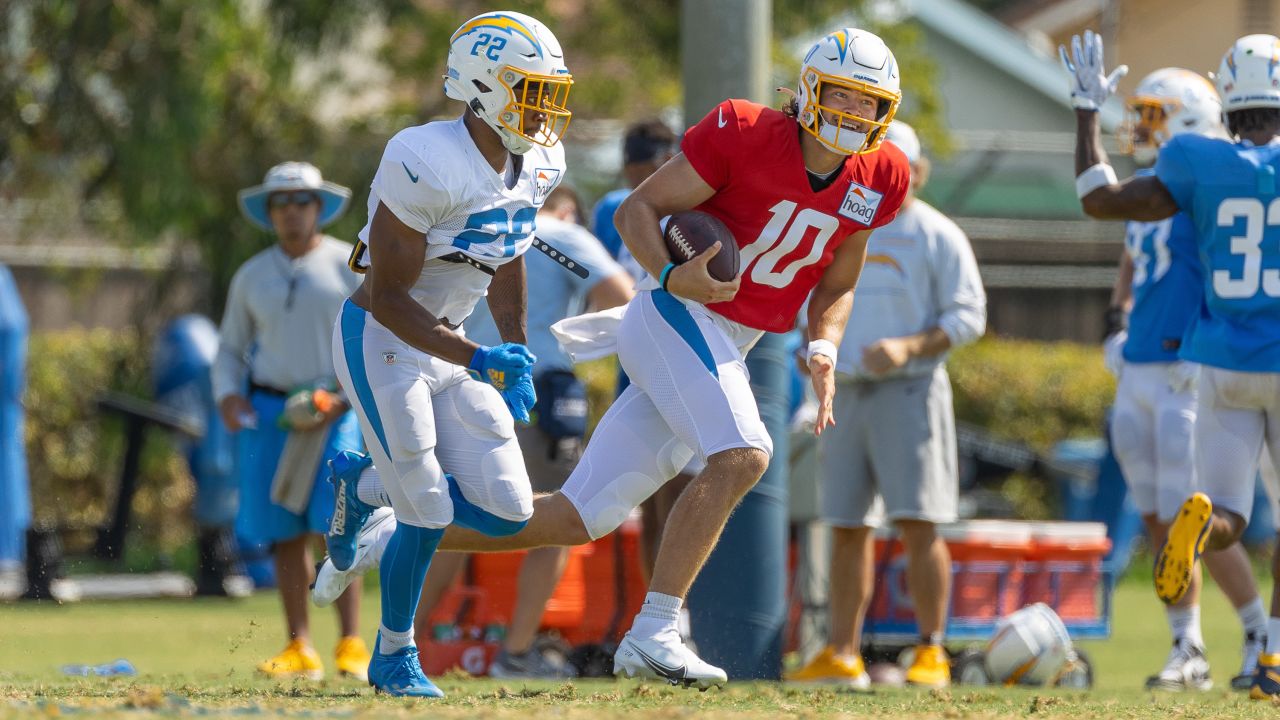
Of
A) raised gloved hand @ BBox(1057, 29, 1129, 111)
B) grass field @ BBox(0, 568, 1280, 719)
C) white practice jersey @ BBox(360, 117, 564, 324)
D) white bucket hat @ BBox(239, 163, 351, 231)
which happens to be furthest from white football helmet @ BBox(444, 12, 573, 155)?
white bucket hat @ BBox(239, 163, 351, 231)

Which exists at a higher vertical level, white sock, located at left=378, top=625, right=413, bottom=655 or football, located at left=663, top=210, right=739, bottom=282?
football, located at left=663, top=210, right=739, bottom=282

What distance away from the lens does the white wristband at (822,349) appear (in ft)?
21.8

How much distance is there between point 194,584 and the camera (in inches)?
557

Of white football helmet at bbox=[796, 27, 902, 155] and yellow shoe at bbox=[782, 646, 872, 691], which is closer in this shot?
white football helmet at bbox=[796, 27, 902, 155]

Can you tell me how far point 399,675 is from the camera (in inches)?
256

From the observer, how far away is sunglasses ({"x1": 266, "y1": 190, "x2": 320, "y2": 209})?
9.15 m

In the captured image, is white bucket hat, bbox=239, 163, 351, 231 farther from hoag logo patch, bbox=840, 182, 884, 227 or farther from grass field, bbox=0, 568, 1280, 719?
hoag logo patch, bbox=840, 182, 884, 227

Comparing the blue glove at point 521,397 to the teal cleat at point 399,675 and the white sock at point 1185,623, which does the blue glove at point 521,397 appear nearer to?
the teal cleat at point 399,675

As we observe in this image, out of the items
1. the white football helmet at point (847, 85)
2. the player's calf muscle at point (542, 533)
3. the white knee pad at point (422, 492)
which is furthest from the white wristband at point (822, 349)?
the white knee pad at point (422, 492)

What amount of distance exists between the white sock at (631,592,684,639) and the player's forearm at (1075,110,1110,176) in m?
2.57

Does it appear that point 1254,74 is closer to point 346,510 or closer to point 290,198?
point 346,510

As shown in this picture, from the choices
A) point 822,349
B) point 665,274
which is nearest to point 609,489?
point 665,274

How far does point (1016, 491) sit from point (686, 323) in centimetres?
1065

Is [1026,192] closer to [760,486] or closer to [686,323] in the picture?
[760,486]
